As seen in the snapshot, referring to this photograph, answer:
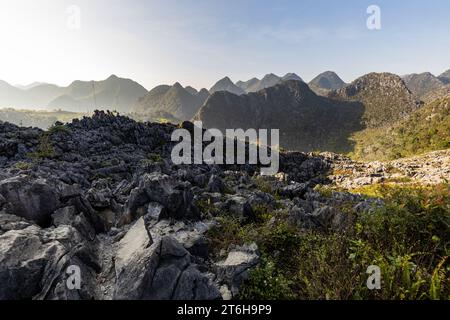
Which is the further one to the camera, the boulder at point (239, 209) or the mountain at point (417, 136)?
the mountain at point (417, 136)

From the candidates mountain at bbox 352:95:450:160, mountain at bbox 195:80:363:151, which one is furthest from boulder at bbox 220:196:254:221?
mountain at bbox 195:80:363:151

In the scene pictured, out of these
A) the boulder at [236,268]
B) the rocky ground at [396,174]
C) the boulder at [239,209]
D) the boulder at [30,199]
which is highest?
the boulder at [30,199]

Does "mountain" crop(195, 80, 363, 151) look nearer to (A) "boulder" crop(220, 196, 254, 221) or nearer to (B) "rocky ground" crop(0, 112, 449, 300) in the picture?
(A) "boulder" crop(220, 196, 254, 221)

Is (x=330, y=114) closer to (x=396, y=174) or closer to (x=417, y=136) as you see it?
(x=417, y=136)

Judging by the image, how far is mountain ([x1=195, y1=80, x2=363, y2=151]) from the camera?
14000cm

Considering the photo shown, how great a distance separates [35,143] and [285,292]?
85.6 ft

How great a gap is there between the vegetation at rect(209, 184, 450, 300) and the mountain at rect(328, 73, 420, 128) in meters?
141

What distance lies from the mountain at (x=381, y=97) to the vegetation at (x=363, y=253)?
5545 inches

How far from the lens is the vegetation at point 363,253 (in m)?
4.89

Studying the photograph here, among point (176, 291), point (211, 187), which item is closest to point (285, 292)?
point (176, 291)

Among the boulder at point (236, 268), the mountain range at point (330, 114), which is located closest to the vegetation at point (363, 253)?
the boulder at point (236, 268)

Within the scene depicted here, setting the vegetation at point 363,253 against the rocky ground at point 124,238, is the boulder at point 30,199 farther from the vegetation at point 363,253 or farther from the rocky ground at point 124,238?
the vegetation at point 363,253

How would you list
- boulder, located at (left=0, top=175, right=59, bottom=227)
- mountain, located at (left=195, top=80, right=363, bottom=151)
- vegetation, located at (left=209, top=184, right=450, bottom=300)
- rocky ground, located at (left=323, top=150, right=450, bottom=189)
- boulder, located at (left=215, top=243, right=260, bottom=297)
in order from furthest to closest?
mountain, located at (left=195, top=80, right=363, bottom=151) → rocky ground, located at (left=323, top=150, right=450, bottom=189) → boulder, located at (left=0, top=175, right=59, bottom=227) → boulder, located at (left=215, top=243, right=260, bottom=297) → vegetation, located at (left=209, top=184, right=450, bottom=300)

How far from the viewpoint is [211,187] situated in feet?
46.7
